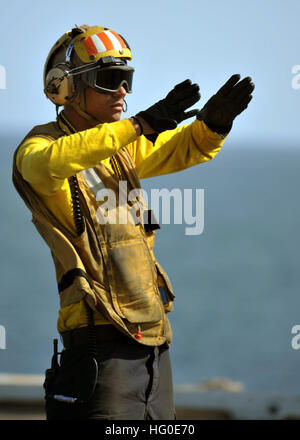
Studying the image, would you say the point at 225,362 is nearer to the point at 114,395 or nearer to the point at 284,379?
the point at 284,379

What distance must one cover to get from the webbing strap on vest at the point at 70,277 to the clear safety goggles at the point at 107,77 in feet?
2.83

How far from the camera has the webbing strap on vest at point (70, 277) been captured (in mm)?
4539

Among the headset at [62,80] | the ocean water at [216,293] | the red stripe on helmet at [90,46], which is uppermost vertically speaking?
the red stripe on helmet at [90,46]

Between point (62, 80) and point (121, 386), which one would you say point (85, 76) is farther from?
point (121, 386)

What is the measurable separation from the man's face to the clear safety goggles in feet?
0.11

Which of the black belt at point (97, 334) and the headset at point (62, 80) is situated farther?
the headset at point (62, 80)

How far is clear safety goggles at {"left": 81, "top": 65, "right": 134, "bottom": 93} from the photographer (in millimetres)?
4758

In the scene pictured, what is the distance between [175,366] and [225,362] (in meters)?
2.00

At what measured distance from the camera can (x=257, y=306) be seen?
38.8 metres

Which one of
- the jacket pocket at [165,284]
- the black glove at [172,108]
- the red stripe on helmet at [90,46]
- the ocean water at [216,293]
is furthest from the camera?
the ocean water at [216,293]

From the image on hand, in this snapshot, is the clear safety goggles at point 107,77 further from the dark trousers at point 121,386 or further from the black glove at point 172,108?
the dark trousers at point 121,386

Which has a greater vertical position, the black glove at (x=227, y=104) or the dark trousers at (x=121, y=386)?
the black glove at (x=227, y=104)

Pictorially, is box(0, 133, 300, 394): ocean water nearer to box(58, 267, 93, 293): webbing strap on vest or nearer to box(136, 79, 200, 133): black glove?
box(58, 267, 93, 293): webbing strap on vest

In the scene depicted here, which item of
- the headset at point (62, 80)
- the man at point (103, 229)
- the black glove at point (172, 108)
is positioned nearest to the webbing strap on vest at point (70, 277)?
the man at point (103, 229)
